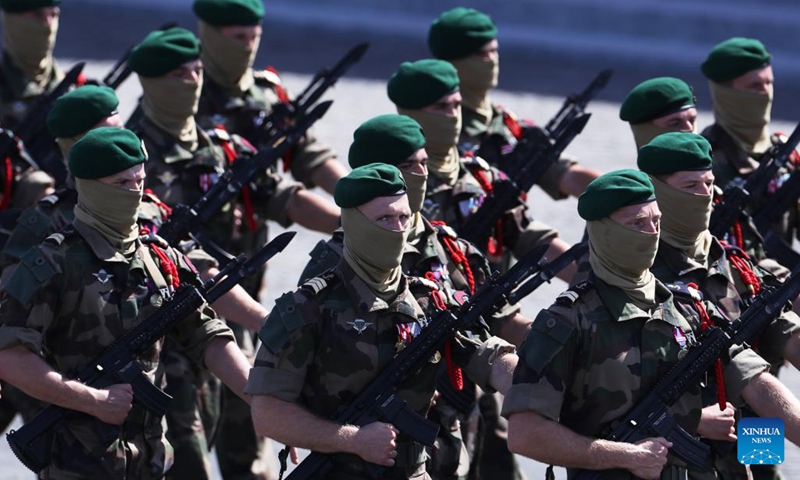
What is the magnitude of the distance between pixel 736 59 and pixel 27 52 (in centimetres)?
428

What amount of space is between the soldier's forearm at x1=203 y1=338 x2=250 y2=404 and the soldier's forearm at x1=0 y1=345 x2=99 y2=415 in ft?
1.76

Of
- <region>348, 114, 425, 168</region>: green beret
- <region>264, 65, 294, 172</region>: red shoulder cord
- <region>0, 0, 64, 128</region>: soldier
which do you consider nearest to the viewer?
<region>348, 114, 425, 168</region>: green beret

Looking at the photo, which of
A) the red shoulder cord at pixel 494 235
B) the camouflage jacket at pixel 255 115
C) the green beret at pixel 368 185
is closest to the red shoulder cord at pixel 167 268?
the green beret at pixel 368 185

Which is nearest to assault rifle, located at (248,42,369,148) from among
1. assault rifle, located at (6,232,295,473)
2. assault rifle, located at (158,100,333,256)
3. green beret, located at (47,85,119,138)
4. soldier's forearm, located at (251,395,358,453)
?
assault rifle, located at (158,100,333,256)

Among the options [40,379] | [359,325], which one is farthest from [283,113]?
[359,325]

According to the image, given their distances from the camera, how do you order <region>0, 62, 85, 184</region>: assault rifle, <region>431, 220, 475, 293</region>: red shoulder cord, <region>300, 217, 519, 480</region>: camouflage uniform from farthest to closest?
<region>0, 62, 85, 184</region>: assault rifle
<region>431, 220, 475, 293</region>: red shoulder cord
<region>300, 217, 519, 480</region>: camouflage uniform

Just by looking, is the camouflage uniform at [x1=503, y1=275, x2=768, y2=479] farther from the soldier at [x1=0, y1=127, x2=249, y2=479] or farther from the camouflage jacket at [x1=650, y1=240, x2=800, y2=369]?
the soldier at [x1=0, y1=127, x2=249, y2=479]

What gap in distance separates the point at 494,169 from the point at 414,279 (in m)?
2.33

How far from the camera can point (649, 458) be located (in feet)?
25.0

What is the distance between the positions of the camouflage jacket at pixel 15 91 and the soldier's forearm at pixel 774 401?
226 inches

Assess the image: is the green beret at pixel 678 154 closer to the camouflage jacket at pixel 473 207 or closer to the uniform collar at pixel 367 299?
the uniform collar at pixel 367 299

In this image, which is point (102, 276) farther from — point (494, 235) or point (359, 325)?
point (494, 235)

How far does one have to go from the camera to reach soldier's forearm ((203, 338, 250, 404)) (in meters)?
8.42

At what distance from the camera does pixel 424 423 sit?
26.3 ft
